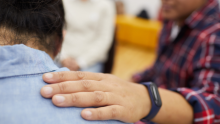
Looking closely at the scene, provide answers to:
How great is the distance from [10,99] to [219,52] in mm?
883

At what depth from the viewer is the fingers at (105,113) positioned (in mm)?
433

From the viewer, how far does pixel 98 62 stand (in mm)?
1583

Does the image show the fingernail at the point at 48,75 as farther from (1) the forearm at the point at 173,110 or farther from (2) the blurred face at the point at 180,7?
(2) the blurred face at the point at 180,7

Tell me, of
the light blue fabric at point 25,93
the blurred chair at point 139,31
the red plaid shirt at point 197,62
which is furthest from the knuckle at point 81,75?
the blurred chair at point 139,31

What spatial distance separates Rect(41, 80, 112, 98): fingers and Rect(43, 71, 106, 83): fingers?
17mm

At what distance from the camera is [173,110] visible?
677 millimetres

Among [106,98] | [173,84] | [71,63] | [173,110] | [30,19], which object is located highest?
[30,19]

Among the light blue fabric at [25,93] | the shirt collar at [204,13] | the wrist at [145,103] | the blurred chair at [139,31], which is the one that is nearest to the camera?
the light blue fabric at [25,93]

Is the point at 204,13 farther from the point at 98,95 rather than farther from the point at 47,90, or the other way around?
the point at 47,90

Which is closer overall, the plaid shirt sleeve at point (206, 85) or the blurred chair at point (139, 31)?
the plaid shirt sleeve at point (206, 85)

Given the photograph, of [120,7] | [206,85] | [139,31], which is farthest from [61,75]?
[120,7]

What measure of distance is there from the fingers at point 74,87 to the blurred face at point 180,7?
816 millimetres

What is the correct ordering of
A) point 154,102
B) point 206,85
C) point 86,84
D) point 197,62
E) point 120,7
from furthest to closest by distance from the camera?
point 120,7, point 197,62, point 206,85, point 154,102, point 86,84

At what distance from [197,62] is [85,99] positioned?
2.30ft
